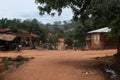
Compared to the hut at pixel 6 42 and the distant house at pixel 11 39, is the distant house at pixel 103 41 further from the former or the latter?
the hut at pixel 6 42

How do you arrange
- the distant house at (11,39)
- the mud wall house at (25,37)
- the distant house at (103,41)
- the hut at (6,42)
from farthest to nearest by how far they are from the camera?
the mud wall house at (25,37), the distant house at (103,41), the distant house at (11,39), the hut at (6,42)

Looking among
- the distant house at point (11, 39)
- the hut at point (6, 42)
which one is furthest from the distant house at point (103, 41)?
the hut at point (6, 42)

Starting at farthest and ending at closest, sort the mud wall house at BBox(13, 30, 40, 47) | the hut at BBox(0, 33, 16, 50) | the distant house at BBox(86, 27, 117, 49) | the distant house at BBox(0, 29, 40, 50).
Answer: the mud wall house at BBox(13, 30, 40, 47) < the distant house at BBox(86, 27, 117, 49) < the distant house at BBox(0, 29, 40, 50) < the hut at BBox(0, 33, 16, 50)

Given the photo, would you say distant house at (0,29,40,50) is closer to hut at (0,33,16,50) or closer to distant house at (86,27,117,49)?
hut at (0,33,16,50)

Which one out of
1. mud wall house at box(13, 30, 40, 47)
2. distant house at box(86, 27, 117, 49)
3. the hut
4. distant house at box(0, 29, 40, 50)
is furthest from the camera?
mud wall house at box(13, 30, 40, 47)

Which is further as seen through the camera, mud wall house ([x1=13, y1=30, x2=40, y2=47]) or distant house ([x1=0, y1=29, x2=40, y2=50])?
mud wall house ([x1=13, y1=30, x2=40, y2=47])

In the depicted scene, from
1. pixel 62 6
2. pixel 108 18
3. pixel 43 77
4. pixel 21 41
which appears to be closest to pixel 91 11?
pixel 108 18

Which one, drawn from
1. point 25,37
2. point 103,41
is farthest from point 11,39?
point 103,41

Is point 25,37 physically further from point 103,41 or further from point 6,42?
point 103,41

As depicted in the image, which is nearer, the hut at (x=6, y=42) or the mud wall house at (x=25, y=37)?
the hut at (x=6, y=42)

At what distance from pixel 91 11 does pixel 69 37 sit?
43.6 m

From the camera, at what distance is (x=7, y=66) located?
22.2 meters

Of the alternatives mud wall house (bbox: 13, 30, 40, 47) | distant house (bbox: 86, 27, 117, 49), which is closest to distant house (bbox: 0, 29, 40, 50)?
mud wall house (bbox: 13, 30, 40, 47)

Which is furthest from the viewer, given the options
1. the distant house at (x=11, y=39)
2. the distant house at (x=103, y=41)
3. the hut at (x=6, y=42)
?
the distant house at (x=103, y=41)
